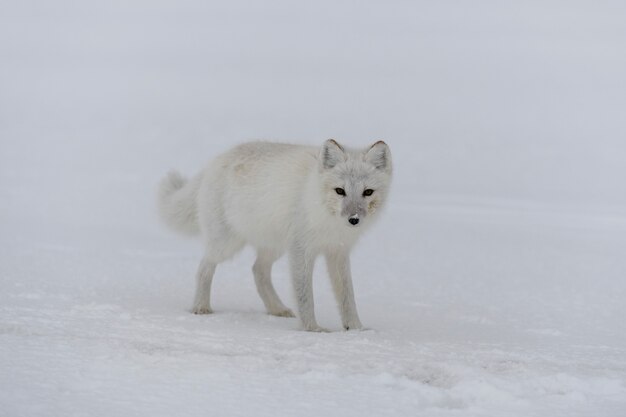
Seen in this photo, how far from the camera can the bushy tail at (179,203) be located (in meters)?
5.10

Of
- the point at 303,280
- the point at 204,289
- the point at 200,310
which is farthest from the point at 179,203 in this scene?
the point at 303,280

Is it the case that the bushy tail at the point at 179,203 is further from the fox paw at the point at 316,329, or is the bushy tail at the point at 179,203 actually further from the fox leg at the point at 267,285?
the fox paw at the point at 316,329

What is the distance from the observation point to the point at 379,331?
4.14m

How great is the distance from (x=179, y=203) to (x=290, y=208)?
1.16 metres

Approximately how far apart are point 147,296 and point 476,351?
2.20 m

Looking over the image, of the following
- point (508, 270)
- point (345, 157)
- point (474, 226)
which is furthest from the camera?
point (474, 226)

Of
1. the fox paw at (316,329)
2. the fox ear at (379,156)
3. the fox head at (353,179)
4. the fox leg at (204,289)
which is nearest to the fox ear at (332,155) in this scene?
the fox head at (353,179)

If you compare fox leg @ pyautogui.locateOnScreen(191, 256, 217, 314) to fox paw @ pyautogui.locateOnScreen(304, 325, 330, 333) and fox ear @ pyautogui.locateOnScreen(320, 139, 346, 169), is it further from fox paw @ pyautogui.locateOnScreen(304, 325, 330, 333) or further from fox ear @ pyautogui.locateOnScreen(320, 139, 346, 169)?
fox ear @ pyautogui.locateOnScreen(320, 139, 346, 169)

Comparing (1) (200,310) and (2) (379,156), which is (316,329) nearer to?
(1) (200,310)

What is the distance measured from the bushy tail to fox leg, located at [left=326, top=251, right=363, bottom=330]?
118 cm

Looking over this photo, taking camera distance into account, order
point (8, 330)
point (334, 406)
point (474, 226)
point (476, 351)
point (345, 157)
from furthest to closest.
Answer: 1. point (474, 226)
2. point (345, 157)
3. point (476, 351)
4. point (8, 330)
5. point (334, 406)

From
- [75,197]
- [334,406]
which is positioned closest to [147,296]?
[334,406]

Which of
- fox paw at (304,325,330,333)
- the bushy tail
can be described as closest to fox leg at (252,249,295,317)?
the bushy tail

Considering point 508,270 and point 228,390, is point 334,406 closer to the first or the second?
point 228,390
